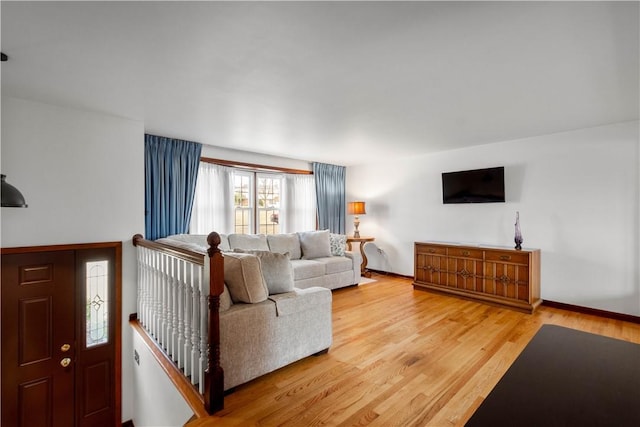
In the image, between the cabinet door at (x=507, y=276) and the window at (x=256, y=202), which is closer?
the cabinet door at (x=507, y=276)

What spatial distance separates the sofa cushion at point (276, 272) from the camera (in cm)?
250

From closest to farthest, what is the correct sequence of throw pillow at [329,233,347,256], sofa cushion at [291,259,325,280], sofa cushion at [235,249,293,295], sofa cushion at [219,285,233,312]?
sofa cushion at [219,285,233,312]
sofa cushion at [235,249,293,295]
sofa cushion at [291,259,325,280]
throw pillow at [329,233,347,256]

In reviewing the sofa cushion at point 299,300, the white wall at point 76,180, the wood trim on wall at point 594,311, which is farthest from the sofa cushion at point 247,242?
A: the wood trim on wall at point 594,311

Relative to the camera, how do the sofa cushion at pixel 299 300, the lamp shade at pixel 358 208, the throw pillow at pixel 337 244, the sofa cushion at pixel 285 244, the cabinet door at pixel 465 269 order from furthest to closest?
the lamp shade at pixel 358 208
the throw pillow at pixel 337 244
the sofa cushion at pixel 285 244
the cabinet door at pixel 465 269
the sofa cushion at pixel 299 300

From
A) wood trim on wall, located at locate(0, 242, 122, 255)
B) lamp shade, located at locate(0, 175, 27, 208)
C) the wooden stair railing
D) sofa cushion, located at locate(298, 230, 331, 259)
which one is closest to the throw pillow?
sofa cushion, located at locate(298, 230, 331, 259)

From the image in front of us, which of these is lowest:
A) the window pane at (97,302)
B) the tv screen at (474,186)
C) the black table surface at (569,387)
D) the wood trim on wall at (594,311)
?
the wood trim on wall at (594,311)

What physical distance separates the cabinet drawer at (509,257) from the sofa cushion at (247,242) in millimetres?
3212

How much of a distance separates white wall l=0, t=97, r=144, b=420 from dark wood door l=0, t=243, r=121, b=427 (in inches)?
5.0

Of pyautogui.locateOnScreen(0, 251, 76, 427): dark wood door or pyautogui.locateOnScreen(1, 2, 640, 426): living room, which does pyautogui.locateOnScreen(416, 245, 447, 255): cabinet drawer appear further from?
pyautogui.locateOnScreen(0, 251, 76, 427): dark wood door

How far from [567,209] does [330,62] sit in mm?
3702

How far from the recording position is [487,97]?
108 inches

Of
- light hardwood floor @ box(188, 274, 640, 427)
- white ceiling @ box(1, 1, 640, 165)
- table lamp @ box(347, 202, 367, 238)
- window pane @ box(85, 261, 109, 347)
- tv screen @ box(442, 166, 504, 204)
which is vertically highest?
white ceiling @ box(1, 1, 640, 165)

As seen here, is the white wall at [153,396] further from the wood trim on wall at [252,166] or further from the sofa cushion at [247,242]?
the wood trim on wall at [252,166]

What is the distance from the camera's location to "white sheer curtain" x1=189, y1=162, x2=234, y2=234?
4.59 metres
